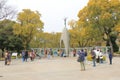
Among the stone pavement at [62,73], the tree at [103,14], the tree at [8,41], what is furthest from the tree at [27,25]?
the stone pavement at [62,73]

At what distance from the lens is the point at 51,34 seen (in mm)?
99562

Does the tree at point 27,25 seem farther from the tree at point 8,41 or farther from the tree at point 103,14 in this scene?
the tree at point 103,14

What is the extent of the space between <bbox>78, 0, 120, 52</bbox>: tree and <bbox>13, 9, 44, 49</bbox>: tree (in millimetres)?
12797

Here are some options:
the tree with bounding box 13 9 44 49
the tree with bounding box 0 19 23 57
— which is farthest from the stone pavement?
the tree with bounding box 13 9 44 49

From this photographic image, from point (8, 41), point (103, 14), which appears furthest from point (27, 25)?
point (103, 14)

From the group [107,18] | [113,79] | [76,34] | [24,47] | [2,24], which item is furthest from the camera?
[76,34]

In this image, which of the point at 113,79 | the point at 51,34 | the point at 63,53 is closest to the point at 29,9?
the point at 63,53

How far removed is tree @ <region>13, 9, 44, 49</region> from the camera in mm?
68688

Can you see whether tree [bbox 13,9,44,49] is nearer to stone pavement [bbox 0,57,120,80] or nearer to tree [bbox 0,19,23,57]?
tree [bbox 0,19,23,57]

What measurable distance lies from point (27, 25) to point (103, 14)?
701 inches

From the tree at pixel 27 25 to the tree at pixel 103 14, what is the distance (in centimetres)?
1280

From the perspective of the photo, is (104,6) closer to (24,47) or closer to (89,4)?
(89,4)

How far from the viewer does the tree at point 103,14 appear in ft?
193

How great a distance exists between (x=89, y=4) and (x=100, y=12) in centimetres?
251
